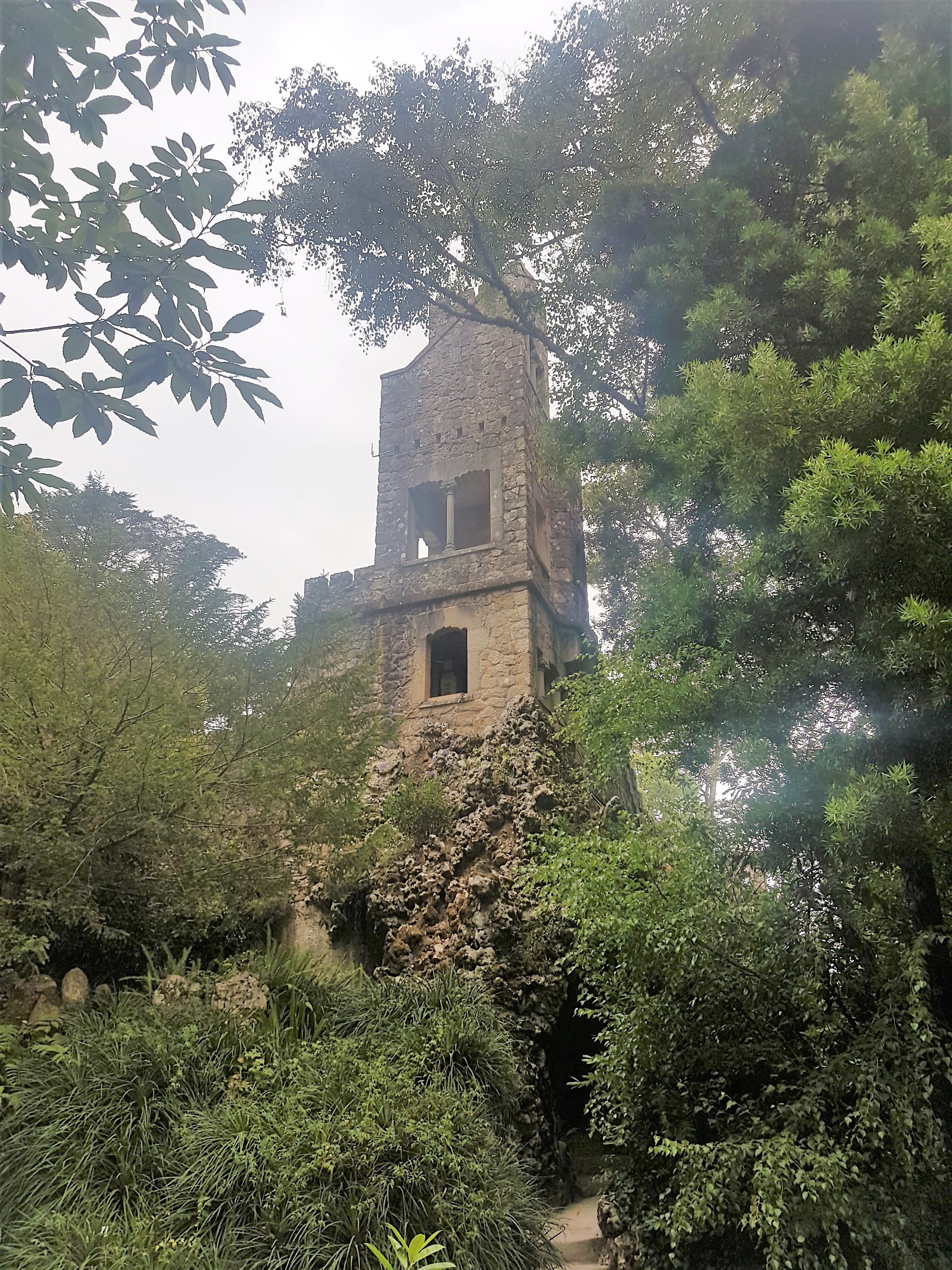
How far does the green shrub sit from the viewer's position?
805cm

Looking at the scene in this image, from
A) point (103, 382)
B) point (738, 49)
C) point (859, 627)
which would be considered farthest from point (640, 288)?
point (103, 382)

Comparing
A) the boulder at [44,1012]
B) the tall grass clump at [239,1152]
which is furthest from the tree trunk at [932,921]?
the boulder at [44,1012]

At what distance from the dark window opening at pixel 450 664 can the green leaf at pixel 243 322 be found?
971 cm

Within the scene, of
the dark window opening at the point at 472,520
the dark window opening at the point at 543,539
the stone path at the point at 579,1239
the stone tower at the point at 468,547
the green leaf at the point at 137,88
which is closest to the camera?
the green leaf at the point at 137,88

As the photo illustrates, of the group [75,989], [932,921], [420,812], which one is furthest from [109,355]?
[420,812]

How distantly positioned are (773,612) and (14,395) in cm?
401

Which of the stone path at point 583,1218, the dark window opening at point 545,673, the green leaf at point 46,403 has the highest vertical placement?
the dark window opening at point 545,673

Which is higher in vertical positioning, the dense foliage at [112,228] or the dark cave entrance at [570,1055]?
the dense foliage at [112,228]

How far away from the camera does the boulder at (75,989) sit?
497cm

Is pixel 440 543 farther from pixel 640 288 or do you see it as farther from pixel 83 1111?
pixel 83 1111

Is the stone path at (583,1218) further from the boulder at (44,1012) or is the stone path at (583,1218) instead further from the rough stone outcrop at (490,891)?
the boulder at (44,1012)

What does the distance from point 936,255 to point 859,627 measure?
1.80 m

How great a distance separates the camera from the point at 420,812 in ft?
26.7

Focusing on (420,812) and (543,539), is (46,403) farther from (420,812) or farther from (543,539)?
(543,539)
